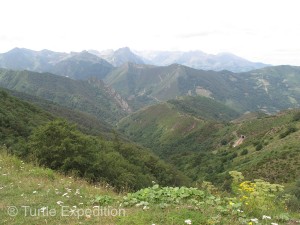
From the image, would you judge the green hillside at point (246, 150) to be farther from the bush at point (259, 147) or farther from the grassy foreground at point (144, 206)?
the grassy foreground at point (144, 206)

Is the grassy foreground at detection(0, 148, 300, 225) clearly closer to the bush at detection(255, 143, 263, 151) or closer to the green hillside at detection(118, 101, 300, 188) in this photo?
the green hillside at detection(118, 101, 300, 188)

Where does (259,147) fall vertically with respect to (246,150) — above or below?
above

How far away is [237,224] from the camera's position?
8492 millimetres

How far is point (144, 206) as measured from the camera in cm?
1001

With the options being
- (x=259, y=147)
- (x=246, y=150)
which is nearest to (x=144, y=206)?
(x=259, y=147)

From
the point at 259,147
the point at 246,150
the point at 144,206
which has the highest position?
the point at 144,206

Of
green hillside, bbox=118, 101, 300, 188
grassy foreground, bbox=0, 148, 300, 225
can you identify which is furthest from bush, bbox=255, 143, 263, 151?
grassy foreground, bbox=0, 148, 300, 225

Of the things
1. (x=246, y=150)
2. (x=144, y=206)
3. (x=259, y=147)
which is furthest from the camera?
(x=246, y=150)

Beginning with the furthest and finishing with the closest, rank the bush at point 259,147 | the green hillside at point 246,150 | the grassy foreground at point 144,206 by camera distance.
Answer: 1. the bush at point 259,147
2. the green hillside at point 246,150
3. the grassy foreground at point 144,206

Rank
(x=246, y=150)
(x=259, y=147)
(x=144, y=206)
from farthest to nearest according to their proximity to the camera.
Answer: (x=246, y=150)
(x=259, y=147)
(x=144, y=206)

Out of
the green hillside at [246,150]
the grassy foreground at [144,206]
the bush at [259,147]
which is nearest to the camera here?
the grassy foreground at [144,206]

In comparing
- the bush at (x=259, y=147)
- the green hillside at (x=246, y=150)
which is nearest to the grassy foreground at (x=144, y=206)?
the green hillside at (x=246, y=150)

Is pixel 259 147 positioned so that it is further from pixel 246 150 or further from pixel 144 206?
pixel 144 206

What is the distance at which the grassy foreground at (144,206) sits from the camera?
354 inches
